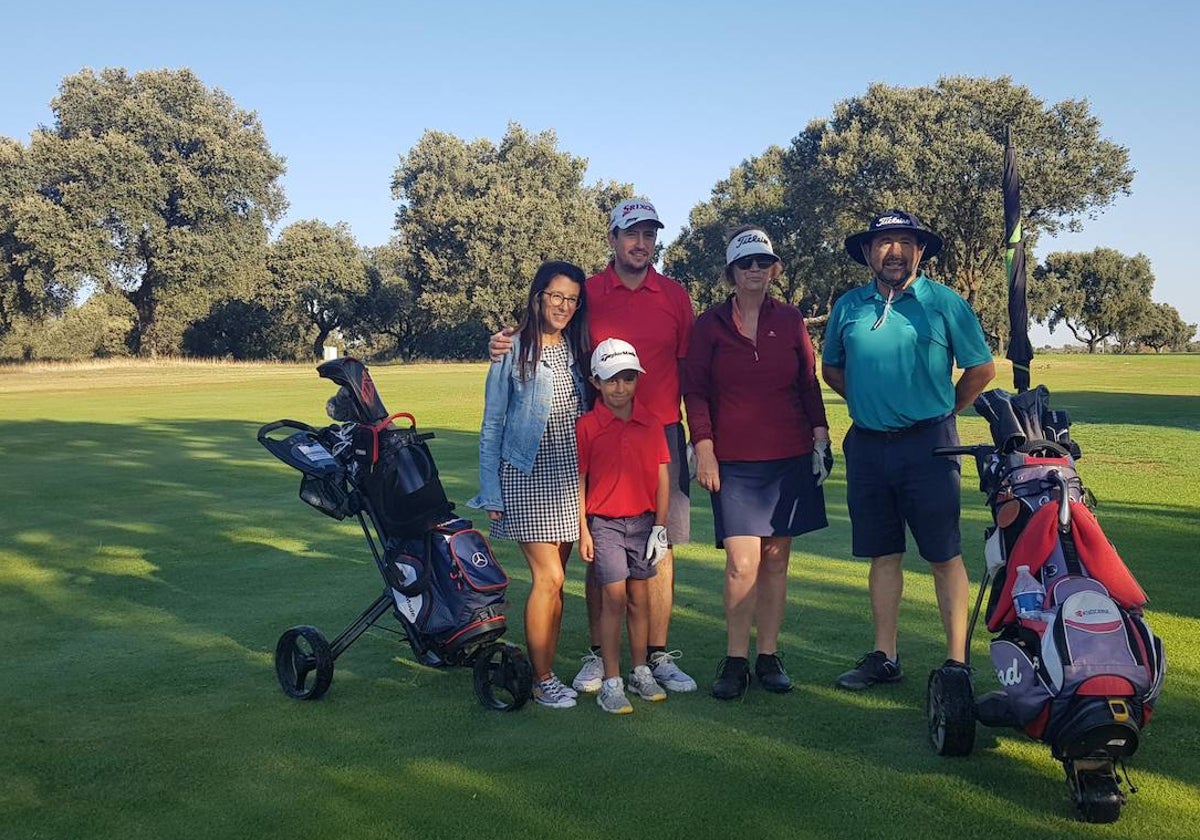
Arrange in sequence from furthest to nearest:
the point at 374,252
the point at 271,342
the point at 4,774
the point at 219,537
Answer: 1. the point at 374,252
2. the point at 271,342
3. the point at 219,537
4. the point at 4,774

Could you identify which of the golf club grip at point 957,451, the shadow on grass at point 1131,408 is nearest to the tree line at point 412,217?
the shadow on grass at point 1131,408

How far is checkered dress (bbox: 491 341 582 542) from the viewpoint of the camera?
5.06m

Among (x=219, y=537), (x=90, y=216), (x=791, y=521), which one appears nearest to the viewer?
(x=791, y=521)

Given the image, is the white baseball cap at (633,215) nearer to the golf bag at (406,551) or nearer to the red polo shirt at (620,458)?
the red polo shirt at (620,458)

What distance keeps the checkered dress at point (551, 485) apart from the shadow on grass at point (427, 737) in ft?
2.76

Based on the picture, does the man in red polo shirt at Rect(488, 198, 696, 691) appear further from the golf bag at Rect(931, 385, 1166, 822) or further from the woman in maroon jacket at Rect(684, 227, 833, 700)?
the golf bag at Rect(931, 385, 1166, 822)

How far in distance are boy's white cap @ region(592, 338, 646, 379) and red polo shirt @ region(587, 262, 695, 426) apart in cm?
34

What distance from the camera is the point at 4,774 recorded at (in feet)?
13.8

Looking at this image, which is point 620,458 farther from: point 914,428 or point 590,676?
point 914,428

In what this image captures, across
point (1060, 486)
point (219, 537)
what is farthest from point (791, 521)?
point (219, 537)

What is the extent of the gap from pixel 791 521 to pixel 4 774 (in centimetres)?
361

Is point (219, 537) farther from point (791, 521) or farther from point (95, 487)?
point (791, 521)

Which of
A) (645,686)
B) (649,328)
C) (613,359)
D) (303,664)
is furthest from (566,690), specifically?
(649,328)

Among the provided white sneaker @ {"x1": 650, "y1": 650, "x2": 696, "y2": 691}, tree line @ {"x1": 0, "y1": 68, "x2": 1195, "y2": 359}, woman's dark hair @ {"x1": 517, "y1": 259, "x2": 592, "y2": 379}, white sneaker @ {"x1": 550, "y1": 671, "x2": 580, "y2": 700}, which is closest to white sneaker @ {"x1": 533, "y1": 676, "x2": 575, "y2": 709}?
white sneaker @ {"x1": 550, "y1": 671, "x2": 580, "y2": 700}
